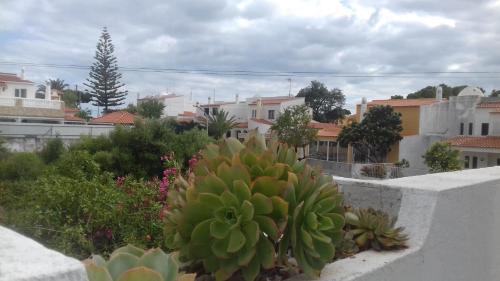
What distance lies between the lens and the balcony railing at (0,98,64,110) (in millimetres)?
43688

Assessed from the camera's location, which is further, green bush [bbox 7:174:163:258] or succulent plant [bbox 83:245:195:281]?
green bush [bbox 7:174:163:258]

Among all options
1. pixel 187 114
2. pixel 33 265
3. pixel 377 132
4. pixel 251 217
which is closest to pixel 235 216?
pixel 251 217

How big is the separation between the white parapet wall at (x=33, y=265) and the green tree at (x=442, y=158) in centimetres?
3387

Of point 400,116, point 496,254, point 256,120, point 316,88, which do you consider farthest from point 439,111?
point 496,254

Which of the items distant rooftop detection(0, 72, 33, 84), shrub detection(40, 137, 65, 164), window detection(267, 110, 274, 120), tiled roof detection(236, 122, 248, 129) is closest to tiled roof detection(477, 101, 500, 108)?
window detection(267, 110, 274, 120)

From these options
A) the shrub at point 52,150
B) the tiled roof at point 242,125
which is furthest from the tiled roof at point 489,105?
the shrub at point 52,150

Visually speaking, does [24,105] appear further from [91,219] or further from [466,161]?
[91,219]

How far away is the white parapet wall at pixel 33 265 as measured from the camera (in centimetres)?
107

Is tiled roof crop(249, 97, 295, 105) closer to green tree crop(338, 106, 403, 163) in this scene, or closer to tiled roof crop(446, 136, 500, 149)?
green tree crop(338, 106, 403, 163)

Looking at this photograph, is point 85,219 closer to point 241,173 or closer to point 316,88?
point 241,173

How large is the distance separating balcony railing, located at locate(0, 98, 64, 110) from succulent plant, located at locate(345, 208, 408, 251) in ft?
151

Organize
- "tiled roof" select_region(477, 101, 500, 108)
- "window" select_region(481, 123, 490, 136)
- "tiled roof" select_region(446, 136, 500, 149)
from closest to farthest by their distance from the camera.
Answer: "tiled roof" select_region(446, 136, 500, 149) < "window" select_region(481, 123, 490, 136) < "tiled roof" select_region(477, 101, 500, 108)

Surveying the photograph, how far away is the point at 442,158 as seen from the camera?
111ft

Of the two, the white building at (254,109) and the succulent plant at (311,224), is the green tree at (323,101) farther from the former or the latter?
the succulent plant at (311,224)
